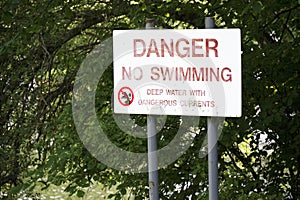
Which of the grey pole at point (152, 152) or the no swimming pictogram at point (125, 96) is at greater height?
→ the no swimming pictogram at point (125, 96)

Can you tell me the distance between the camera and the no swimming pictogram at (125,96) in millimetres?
2576

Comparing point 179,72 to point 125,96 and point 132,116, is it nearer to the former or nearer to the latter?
point 125,96

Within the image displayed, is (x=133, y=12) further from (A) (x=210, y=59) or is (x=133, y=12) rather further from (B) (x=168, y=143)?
(A) (x=210, y=59)

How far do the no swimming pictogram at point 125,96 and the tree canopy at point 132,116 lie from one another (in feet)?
3.85

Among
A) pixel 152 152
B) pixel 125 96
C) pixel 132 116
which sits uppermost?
pixel 132 116

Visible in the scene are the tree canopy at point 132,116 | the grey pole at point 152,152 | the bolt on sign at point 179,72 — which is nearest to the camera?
the bolt on sign at point 179,72

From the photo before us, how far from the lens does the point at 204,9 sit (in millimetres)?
4195

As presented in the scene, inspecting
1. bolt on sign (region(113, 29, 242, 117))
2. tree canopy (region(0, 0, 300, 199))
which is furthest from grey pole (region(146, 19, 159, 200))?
tree canopy (region(0, 0, 300, 199))

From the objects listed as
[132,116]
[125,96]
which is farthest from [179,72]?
[132,116]

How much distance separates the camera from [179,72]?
2.48 meters

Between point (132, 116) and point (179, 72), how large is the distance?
1.83m

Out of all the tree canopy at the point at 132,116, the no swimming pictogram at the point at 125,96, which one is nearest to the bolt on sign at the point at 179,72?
the no swimming pictogram at the point at 125,96

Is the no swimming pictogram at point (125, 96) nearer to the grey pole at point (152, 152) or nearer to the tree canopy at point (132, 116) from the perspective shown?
the grey pole at point (152, 152)

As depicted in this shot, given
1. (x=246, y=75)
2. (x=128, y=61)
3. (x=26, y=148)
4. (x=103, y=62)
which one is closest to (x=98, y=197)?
(x=26, y=148)
